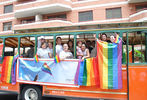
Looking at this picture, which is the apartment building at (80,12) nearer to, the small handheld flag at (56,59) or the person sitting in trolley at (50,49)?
the person sitting in trolley at (50,49)

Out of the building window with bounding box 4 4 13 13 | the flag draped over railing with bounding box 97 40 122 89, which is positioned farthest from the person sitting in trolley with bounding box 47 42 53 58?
the building window with bounding box 4 4 13 13

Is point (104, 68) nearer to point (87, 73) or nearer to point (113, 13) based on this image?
point (87, 73)

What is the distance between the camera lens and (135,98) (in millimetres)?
4242

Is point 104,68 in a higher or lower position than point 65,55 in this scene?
lower

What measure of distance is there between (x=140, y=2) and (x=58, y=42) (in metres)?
13.4

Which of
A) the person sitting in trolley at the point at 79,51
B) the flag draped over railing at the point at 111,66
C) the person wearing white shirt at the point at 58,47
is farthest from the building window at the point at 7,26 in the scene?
the flag draped over railing at the point at 111,66

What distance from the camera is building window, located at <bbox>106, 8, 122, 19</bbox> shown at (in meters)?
15.7

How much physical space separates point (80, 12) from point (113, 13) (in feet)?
13.3

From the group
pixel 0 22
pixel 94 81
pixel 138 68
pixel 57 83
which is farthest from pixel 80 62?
pixel 0 22

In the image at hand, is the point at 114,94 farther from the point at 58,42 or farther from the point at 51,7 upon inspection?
the point at 51,7

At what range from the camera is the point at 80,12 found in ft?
56.7

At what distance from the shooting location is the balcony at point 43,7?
16606 mm

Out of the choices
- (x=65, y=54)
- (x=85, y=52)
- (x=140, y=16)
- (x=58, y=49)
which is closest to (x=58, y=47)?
(x=58, y=49)

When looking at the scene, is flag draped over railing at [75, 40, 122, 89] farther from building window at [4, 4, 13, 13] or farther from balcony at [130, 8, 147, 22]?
building window at [4, 4, 13, 13]
